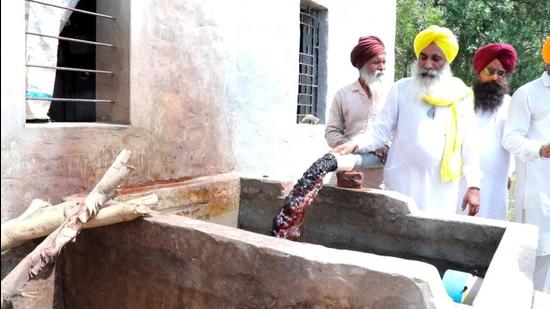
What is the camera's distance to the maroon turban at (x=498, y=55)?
12.9ft

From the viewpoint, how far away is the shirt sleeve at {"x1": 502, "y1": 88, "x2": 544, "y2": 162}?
3.48 m

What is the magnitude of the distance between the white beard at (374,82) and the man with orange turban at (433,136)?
0.49 meters

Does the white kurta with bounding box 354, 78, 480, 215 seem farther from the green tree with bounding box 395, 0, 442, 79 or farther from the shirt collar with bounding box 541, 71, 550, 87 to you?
the green tree with bounding box 395, 0, 442, 79

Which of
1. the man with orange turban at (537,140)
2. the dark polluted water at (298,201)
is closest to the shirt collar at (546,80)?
the man with orange turban at (537,140)

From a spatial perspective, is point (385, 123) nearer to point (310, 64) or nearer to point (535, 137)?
point (535, 137)

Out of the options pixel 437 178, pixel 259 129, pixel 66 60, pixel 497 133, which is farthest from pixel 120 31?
pixel 497 133

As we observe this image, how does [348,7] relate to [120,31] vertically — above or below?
above

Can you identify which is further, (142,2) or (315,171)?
(142,2)

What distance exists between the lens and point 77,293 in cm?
272

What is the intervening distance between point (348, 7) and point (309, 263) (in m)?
5.31

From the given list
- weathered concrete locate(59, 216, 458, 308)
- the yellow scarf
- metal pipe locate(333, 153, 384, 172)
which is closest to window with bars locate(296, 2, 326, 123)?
metal pipe locate(333, 153, 384, 172)

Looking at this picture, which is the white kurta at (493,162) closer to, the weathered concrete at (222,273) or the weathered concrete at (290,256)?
the weathered concrete at (290,256)

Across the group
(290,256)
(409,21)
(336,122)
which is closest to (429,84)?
(336,122)

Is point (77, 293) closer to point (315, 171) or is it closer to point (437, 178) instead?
point (315, 171)
